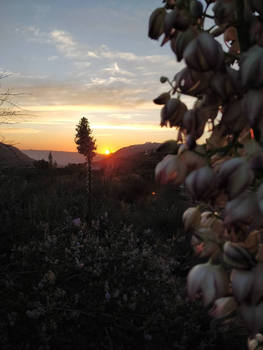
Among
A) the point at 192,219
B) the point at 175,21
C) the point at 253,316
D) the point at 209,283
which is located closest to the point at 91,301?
the point at 192,219

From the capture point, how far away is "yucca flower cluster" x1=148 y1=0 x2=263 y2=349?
0.82 meters

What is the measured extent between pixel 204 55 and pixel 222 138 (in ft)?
0.87

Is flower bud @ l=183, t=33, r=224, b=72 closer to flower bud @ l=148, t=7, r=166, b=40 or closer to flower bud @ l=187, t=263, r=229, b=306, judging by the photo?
flower bud @ l=148, t=7, r=166, b=40

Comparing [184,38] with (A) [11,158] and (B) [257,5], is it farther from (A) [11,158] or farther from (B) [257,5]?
(A) [11,158]

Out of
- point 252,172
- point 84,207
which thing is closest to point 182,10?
point 252,172

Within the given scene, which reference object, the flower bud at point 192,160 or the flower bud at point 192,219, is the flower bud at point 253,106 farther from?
the flower bud at point 192,219

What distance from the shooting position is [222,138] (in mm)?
1018

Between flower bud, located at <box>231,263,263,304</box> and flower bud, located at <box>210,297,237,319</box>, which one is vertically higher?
flower bud, located at <box>231,263,263,304</box>

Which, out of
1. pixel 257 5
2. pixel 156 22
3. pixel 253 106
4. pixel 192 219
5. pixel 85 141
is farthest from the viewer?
pixel 85 141

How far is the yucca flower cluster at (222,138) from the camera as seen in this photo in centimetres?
82

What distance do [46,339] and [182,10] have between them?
2.70 metres

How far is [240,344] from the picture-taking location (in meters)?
3.41

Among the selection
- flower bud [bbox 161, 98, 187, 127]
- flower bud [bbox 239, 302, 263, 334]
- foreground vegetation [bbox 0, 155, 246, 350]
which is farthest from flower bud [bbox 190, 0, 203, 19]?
foreground vegetation [bbox 0, 155, 246, 350]

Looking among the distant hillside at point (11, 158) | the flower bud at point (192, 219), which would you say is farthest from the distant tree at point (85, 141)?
A: the flower bud at point (192, 219)
